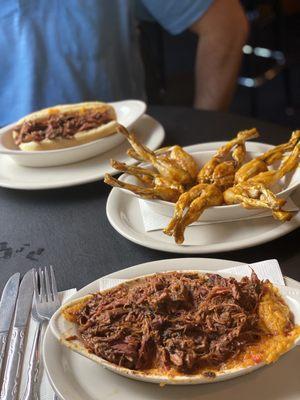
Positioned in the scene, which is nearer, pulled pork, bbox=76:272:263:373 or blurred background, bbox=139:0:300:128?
pulled pork, bbox=76:272:263:373

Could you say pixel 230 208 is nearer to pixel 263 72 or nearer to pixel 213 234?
pixel 213 234

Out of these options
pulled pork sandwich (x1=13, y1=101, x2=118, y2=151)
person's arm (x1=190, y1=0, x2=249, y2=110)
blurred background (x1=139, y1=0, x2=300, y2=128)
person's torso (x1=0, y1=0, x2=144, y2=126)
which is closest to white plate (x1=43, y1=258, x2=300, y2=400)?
pulled pork sandwich (x1=13, y1=101, x2=118, y2=151)

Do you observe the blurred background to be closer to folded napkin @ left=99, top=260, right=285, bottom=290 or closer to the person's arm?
the person's arm

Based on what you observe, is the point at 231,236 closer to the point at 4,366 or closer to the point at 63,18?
the point at 4,366

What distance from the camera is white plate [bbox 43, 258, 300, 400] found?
67 centimetres

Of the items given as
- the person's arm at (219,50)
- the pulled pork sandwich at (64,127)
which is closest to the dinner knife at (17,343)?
the pulled pork sandwich at (64,127)

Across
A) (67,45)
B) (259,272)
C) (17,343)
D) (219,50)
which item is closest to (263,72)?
(219,50)

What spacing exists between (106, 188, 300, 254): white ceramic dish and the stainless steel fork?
6.1 inches

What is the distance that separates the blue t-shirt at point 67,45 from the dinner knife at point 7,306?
3.66 feet

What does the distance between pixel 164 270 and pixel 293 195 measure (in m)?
0.33

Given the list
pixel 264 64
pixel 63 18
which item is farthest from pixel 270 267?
pixel 264 64

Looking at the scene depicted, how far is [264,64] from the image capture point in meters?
3.33

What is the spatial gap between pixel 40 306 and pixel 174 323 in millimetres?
240

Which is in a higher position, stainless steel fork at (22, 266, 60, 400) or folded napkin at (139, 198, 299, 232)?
folded napkin at (139, 198, 299, 232)
